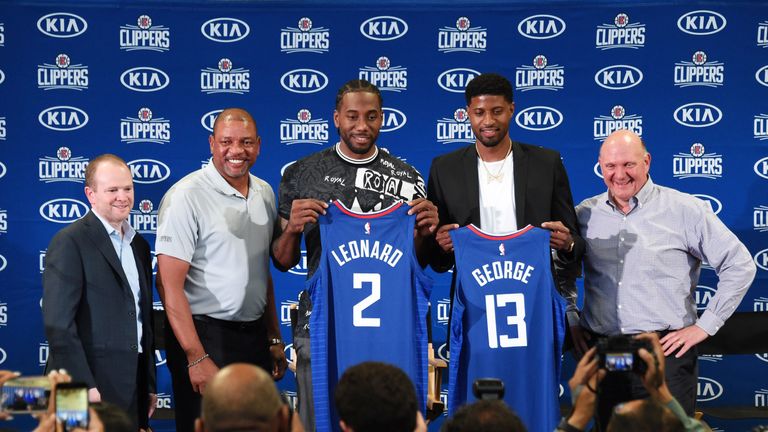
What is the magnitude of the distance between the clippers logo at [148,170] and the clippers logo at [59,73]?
2.41 ft

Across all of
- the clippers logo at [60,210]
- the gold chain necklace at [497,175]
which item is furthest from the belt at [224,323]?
the clippers logo at [60,210]

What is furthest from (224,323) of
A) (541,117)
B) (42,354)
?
(541,117)

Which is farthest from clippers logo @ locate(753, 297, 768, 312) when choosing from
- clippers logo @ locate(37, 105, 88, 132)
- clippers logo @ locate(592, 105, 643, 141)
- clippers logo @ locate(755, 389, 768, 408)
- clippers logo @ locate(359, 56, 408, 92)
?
clippers logo @ locate(37, 105, 88, 132)

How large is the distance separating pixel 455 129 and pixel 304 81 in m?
1.17

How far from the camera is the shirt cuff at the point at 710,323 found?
4734mm

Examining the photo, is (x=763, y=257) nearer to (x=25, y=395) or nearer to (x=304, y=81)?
(x=304, y=81)

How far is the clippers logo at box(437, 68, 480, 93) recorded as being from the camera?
254 inches

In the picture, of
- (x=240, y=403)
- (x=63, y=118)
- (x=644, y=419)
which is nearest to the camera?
(x=240, y=403)

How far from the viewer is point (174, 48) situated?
6.44 meters

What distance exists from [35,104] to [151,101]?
2.77 ft

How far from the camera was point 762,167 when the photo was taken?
6.37 metres

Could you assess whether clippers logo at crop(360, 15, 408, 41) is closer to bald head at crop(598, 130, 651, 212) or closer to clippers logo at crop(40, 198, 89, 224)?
bald head at crop(598, 130, 651, 212)

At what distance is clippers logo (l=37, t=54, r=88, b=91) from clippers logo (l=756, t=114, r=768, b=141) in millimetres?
4906

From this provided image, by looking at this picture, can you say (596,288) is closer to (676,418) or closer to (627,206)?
(627,206)
